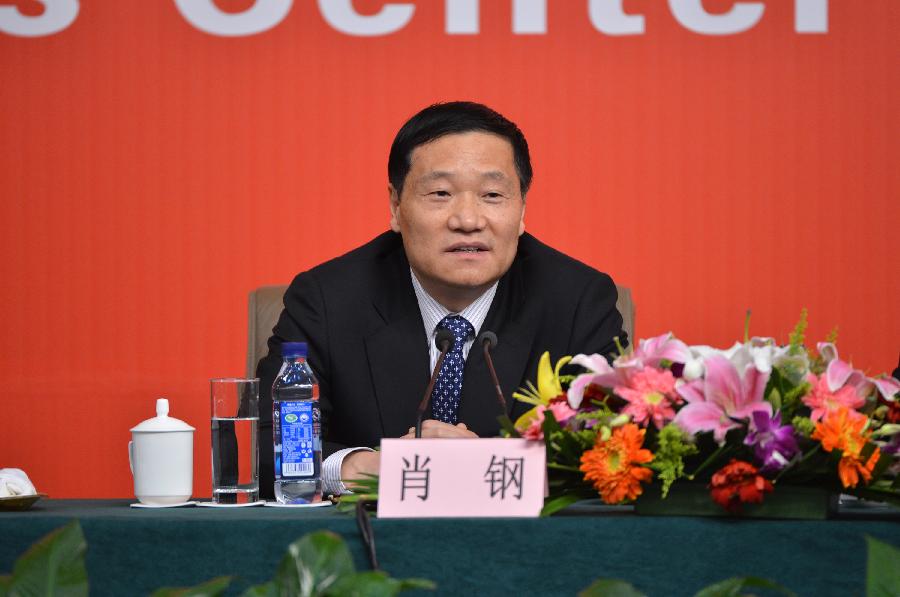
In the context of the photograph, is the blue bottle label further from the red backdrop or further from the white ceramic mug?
the red backdrop

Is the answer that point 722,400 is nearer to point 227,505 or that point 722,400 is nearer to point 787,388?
point 787,388

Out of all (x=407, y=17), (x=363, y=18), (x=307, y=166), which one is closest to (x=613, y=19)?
(x=407, y=17)

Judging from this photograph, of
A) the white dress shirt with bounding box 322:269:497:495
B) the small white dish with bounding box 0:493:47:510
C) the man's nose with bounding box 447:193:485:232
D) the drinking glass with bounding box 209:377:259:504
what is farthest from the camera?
the white dress shirt with bounding box 322:269:497:495

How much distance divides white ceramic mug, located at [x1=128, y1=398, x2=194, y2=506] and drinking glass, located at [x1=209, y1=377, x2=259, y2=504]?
0.22 feet

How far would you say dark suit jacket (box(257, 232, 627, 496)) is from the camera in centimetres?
201

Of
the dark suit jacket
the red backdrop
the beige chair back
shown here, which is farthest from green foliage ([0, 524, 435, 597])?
the red backdrop

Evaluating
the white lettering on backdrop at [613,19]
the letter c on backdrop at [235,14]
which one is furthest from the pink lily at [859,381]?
the letter c on backdrop at [235,14]

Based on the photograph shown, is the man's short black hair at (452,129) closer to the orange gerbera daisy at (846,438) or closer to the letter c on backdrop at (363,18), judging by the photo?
the letter c on backdrop at (363,18)

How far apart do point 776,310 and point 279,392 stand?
154 cm

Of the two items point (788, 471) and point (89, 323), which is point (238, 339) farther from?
point (788, 471)

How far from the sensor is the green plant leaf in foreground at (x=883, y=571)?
2.35 ft

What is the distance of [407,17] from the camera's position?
283 centimetres

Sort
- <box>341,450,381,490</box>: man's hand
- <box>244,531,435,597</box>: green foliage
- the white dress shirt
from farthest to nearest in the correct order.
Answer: the white dress shirt
<box>341,450,381,490</box>: man's hand
<box>244,531,435,597</box>: green foliage

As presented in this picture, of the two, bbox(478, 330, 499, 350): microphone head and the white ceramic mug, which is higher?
bbox(478, 330, 499, 350): microphone head
